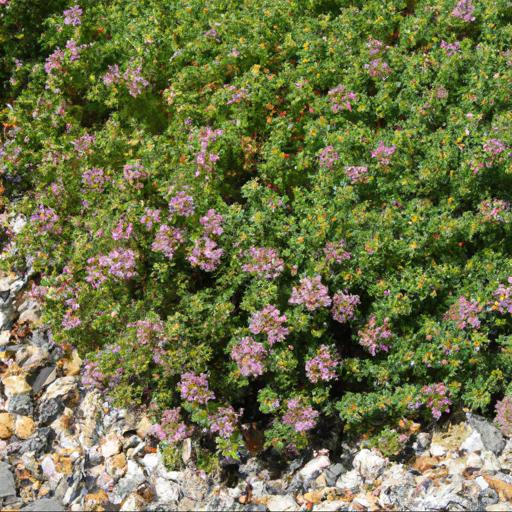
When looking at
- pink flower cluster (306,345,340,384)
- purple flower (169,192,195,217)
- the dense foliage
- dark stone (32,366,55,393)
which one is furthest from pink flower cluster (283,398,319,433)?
dark stone (32,366,55,393)

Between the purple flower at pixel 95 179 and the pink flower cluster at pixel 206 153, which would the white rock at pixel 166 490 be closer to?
the pink flower cluster at pixel 206 153

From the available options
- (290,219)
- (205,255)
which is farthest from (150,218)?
(290,219)

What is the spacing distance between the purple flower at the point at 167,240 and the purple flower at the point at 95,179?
1065 mm

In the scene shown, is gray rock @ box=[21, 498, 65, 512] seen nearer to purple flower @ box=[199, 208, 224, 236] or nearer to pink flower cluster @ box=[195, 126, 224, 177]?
purple flower @ box=[199, 208, 224, 236]

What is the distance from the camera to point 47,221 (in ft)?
20.0

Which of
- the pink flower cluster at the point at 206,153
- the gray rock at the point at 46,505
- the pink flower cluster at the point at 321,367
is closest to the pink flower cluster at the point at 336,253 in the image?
the pink flower cluster at the point at 321,367

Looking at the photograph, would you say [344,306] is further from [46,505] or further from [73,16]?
[73,16]

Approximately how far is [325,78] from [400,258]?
1.78 m

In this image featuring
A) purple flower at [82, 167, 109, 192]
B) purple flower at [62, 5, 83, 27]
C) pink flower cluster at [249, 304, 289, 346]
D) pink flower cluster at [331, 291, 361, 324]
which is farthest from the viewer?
purple flower at [62, 5, 83, 27]

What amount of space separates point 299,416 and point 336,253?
1.17m

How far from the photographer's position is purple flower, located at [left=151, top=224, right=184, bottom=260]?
202 inches

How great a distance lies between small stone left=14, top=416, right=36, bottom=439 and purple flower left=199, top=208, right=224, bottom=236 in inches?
84.8

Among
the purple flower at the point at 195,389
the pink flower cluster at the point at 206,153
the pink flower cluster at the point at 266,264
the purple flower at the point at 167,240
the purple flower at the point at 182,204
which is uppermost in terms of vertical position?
the pink flower cluster at the point at 206,153

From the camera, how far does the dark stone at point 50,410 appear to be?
5.58 m
